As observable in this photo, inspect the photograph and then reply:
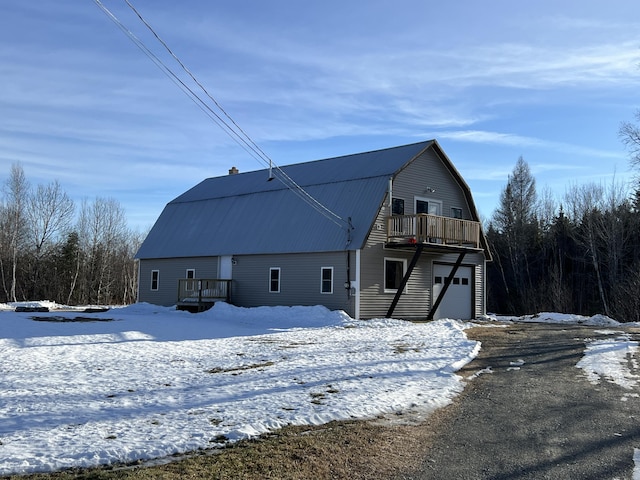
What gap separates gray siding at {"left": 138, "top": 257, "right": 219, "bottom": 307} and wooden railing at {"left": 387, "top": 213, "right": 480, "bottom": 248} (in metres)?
9.51

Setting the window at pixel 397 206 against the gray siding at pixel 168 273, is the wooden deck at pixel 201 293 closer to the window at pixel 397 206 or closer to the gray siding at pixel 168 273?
the gray siding at pixel 168 273

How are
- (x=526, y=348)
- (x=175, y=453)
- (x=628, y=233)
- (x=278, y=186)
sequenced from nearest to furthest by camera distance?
1. (x=175, y=453)
2. (x=526, y=348)
3. (x=278, y=186)
4. (x=628, y=233)

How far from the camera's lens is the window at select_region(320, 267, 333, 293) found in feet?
77.8

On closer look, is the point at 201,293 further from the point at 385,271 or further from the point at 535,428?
the point at 535,428

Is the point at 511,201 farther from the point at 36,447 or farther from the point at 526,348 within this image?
the point at 36,447

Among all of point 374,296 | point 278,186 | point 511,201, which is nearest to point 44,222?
point 278,186

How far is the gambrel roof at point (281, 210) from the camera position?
24.1m

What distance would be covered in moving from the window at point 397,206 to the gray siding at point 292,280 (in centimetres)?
320

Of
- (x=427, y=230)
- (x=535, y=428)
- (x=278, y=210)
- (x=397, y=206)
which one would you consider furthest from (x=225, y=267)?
(x=535, y=428)

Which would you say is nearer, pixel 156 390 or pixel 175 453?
pixel 175 453

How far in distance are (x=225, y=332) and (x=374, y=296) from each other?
23.7 ft

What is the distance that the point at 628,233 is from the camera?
43844mm

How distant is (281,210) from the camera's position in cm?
2725

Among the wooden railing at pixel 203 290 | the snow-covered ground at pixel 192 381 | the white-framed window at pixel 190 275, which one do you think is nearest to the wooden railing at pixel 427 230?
the snow-covered ground at pixel 192 381
